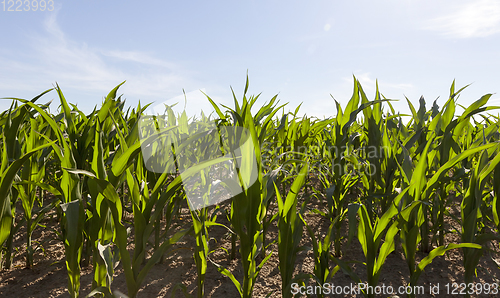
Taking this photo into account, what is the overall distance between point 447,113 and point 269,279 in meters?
1.23

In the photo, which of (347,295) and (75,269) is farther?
(347,295)

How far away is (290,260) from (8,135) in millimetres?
1185

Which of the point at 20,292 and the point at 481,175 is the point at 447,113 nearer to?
the point at 481,175

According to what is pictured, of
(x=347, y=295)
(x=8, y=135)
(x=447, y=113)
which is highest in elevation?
(x=447, y=113)

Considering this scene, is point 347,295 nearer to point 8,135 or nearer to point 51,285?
point 51,285

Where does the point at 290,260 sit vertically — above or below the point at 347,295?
above

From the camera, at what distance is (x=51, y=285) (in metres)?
1.21

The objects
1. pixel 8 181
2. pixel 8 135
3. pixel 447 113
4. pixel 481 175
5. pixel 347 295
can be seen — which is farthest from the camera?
pixel 447 113

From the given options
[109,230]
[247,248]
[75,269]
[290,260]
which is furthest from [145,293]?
[290,260]

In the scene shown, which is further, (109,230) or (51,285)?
(51,285)

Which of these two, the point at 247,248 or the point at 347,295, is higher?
the point at 247,248

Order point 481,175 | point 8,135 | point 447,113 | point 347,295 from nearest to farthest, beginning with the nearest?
point 481,175 < point 8,135 < point 347,295 < point 447,113

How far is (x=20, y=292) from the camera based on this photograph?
115 centimetres

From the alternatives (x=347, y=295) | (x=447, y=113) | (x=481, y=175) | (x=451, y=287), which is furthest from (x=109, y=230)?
(x=447, y=113)
